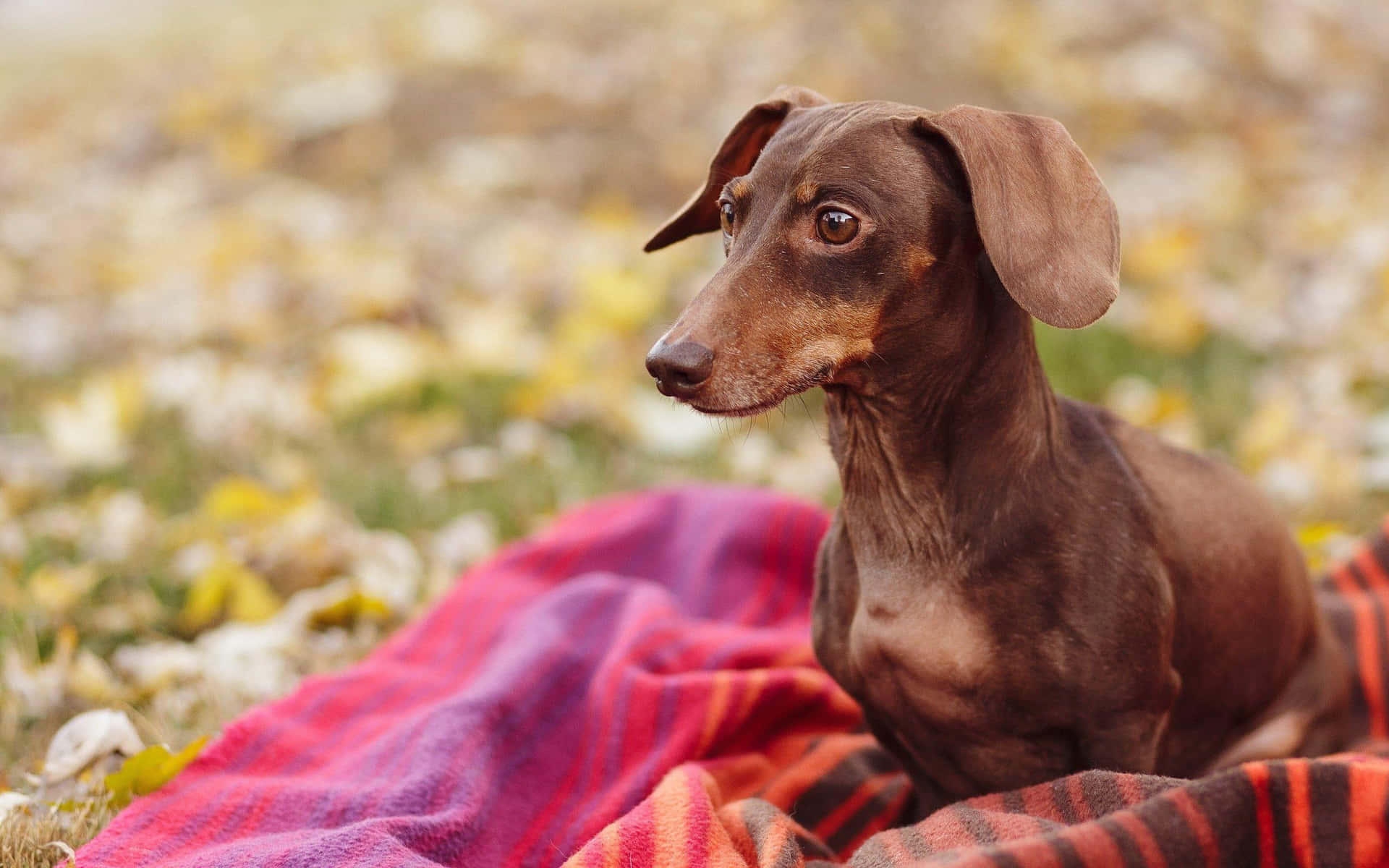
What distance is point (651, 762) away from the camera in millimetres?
2279

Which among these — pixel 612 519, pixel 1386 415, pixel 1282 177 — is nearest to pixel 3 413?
pixel 612 519

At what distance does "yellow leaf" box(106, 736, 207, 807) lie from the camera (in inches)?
81.9

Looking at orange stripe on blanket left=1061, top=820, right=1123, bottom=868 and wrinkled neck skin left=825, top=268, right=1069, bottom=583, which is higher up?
wrinkled neck skin left=825, top=268, right=1069, bottom=583

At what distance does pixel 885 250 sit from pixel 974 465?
0.37 m

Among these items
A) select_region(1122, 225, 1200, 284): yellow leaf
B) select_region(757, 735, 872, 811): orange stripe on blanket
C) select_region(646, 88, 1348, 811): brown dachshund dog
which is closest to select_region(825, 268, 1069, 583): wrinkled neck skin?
select_region(646, 88, 1348, 811): brown dachshund dog

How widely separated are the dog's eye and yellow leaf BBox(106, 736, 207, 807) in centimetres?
137

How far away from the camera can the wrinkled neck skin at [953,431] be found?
1.76m

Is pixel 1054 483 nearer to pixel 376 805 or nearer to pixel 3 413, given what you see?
pixel 376 805

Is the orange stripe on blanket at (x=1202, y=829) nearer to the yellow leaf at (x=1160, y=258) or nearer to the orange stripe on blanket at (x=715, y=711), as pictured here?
the orange stripe on blanket at (x=715, y=711)

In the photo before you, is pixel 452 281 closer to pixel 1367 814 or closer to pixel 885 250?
pixel 885 250

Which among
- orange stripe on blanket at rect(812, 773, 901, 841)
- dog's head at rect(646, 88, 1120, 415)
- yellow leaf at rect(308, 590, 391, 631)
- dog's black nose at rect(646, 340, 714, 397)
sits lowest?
orange stripe on blanket at rect(812, 773, 901, 841)

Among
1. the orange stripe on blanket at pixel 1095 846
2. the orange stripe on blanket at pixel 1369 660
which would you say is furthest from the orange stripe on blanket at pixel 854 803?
the orange stripe on blanket at pixel 1369 660

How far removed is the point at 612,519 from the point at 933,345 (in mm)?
1699

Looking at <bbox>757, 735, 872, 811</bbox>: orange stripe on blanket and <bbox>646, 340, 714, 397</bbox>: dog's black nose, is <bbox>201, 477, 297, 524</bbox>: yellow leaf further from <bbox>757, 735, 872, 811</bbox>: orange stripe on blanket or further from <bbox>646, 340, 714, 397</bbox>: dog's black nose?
<bbox>646, 340, 714, 397</bbox>: dog's black nose
